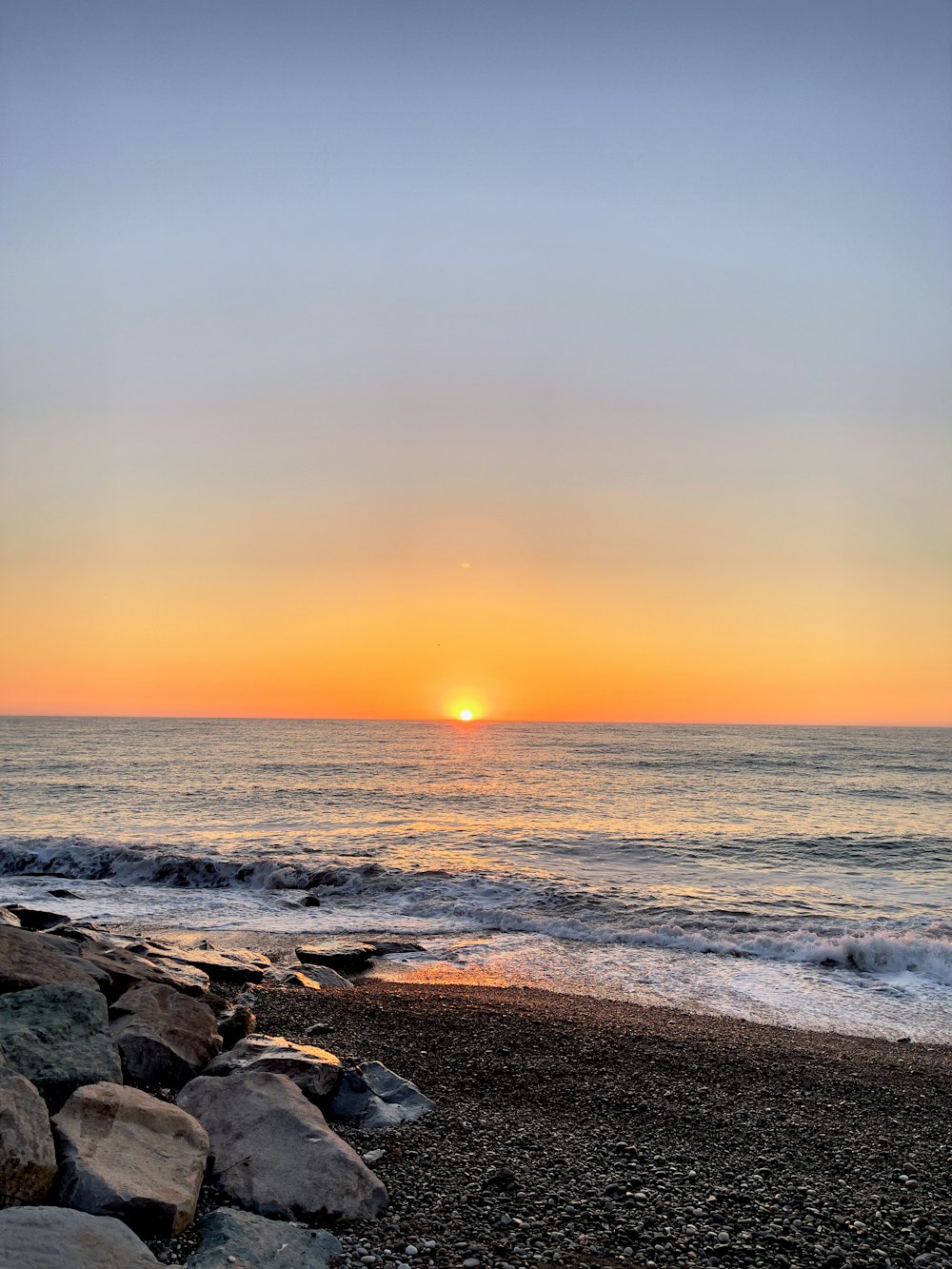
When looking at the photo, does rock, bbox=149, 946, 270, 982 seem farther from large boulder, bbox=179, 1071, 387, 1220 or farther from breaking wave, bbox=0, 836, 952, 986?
breaking wave, bbox=0, 836, 952, 986

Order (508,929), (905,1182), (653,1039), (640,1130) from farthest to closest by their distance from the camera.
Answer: (508,929)
(653,1039)
(640,1130)
(905,1182)

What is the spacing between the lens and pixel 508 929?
1883 centimetres

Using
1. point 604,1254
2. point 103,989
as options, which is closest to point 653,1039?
point 604,1254

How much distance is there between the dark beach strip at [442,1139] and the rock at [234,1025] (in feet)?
0.07

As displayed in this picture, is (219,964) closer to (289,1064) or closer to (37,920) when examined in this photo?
(37,920)

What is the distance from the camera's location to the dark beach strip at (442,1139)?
5.35 metres

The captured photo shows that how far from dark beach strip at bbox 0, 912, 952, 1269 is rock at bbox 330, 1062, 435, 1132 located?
2 cm

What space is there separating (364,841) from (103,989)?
21.1m

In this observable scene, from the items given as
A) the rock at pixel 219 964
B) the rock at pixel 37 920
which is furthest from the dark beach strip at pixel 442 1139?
the rock at pixel 37 920

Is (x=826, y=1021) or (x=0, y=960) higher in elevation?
(x=0, y=960)

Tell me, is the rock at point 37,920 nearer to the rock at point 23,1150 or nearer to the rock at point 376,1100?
the rock at point 376,1100

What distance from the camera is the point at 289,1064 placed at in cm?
743

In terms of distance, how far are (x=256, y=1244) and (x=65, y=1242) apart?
1200 mm

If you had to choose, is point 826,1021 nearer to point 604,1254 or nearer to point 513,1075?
point 513,1075
